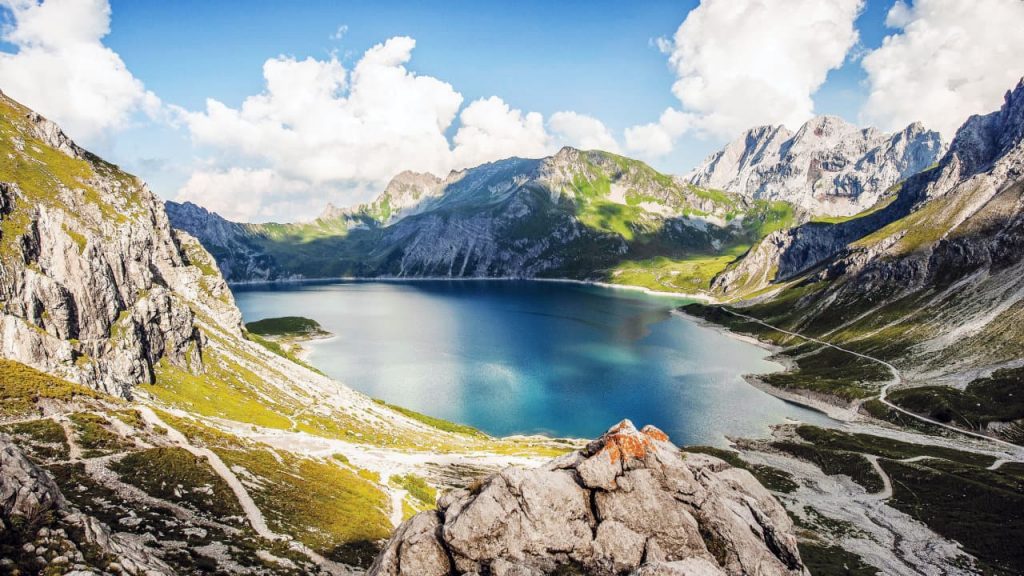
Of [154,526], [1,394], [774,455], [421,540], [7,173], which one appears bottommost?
[774,455]

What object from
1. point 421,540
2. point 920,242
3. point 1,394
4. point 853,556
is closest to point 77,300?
point 1,394

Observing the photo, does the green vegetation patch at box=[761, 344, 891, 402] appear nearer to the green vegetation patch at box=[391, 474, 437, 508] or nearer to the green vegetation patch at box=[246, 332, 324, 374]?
the green vegetation patch at box=[391, 474, 437, 508]

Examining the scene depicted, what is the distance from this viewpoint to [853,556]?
163 feet

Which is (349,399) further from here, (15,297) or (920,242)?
(920,242)

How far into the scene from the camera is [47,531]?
16.4 metres

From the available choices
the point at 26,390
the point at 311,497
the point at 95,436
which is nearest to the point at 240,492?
the point at 311,497

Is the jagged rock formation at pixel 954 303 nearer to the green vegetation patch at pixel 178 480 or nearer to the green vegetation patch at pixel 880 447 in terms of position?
the green vegetation patch at pixel 880 447

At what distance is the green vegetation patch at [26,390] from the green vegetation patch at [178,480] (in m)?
8.39

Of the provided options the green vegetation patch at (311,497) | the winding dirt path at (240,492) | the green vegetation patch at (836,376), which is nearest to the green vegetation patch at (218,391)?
the green vegetation patch at (311,497)

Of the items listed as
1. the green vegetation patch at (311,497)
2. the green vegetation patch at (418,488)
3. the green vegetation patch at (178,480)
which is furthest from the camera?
the green vegetation patch at (418,488)

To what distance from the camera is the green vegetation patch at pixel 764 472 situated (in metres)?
71.4

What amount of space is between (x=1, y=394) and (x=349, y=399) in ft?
192

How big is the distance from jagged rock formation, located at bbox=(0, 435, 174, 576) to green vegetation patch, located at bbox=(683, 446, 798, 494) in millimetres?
75657

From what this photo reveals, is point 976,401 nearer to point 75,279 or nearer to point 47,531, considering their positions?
point 47,531
